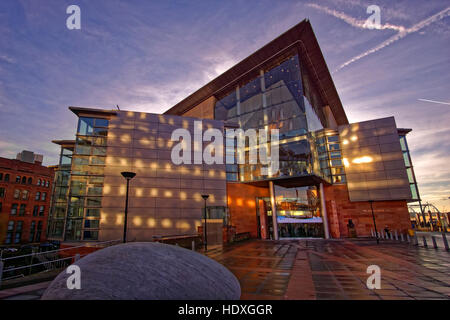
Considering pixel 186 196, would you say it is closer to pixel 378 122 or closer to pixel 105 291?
pixel 105 291

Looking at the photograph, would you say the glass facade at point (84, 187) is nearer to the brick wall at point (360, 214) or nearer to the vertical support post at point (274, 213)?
the vertical support post at point (274, 213)

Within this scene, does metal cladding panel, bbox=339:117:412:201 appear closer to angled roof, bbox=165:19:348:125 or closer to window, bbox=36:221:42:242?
angled roof, bbox=165:19:348:125

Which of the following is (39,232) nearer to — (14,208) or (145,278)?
(14,208)

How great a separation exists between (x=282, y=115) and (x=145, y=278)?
2708cm

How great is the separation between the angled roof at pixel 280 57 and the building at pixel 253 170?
152mm

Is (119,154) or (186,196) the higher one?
(119,154)

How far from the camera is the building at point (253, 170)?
23.4 m

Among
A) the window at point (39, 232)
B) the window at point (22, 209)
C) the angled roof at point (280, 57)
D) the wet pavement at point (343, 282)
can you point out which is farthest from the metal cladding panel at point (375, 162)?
the window at point (39, 232)

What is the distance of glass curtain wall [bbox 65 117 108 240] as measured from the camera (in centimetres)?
2217

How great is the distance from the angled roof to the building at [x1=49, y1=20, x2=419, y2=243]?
15cm

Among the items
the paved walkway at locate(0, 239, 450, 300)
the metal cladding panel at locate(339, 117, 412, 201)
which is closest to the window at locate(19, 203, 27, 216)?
Answer: the paved walkway at locate(0, 239, 450, 300)

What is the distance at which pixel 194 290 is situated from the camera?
4633mm
